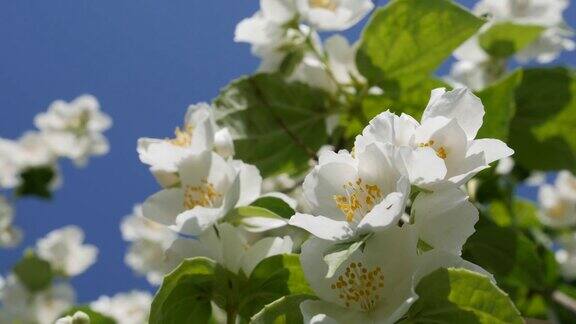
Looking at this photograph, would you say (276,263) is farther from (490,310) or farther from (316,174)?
Result: (490,310)

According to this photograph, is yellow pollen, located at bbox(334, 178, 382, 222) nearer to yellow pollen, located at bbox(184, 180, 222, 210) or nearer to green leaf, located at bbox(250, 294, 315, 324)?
green leaf, located at bbox(250, 294, 315, 324)

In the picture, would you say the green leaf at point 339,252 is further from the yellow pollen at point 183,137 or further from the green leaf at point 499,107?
the green leaf at point 499,107

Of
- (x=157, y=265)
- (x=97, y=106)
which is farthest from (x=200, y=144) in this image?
(x=97, y=106)

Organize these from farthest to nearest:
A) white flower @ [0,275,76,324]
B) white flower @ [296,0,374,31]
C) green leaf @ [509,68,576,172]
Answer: white flower @ [0,275,76,324]
green leaf @ [509,68,576,172]
white flower @ [296,0,374,31]

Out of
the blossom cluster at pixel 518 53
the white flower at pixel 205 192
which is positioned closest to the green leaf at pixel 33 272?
the blossom cluster at pixel 518 53

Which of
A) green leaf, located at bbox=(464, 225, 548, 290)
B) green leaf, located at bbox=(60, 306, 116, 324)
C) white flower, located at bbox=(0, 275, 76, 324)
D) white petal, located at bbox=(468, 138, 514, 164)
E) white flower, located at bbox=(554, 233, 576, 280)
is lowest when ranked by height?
white flower, located at bbox=(554, 233, 576, 280)

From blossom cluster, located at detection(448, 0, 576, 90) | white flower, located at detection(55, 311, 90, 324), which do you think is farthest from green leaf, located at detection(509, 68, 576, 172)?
white flower, located at detection(55, 311, 90, 324)
